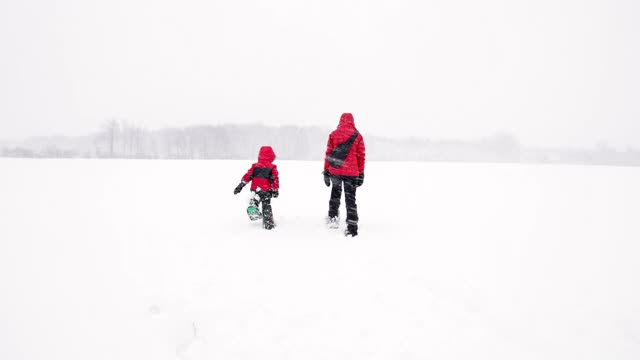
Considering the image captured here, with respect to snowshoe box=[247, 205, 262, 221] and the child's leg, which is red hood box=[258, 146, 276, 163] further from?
snowshoe box=[247, 205, 262, 221]

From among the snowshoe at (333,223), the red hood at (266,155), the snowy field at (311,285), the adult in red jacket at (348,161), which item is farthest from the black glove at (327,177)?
the red hood at (266,155)

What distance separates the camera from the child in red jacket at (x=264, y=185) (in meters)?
6.87

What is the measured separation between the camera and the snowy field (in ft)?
11.3

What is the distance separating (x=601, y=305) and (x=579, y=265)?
4.29ft

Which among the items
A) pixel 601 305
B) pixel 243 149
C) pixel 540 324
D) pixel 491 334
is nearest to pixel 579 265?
pixel 601 305

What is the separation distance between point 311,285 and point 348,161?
2.90 meters

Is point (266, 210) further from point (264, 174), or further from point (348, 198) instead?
point (348, 198)

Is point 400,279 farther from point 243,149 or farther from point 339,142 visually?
point 243,149

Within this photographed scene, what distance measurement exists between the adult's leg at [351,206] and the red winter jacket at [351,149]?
188mm

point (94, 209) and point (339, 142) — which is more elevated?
point (339, 142)

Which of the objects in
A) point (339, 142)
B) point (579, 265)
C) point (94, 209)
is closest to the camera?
point (579, 265)

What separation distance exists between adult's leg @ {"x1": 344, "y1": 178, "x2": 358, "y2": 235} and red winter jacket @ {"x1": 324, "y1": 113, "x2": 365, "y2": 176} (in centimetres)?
19

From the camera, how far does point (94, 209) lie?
27.1ft

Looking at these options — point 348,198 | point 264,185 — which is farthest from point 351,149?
point 264,185
